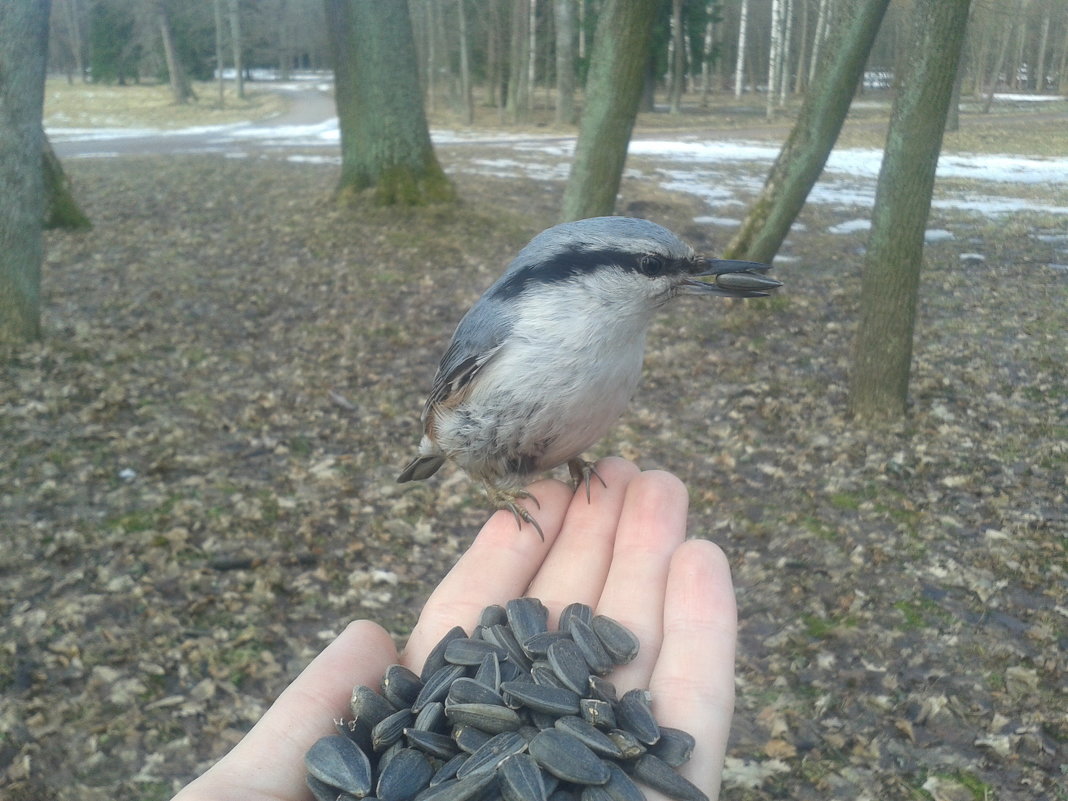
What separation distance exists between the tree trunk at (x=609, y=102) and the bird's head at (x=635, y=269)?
12.8 feet

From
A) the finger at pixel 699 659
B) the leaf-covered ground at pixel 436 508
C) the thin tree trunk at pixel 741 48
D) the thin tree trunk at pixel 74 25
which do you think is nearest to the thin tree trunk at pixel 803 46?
the thin tree trunk at pixel 741 48

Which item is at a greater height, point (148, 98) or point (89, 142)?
point (148, 98)

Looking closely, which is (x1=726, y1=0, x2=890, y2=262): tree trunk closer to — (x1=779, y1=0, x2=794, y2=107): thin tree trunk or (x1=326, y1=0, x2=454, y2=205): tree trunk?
(x1=326, y1=0, x2=454, y2=205): tree trunk

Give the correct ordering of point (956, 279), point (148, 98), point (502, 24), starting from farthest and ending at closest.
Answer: point (148, 98) < point (502, 24) < point (956, 279)

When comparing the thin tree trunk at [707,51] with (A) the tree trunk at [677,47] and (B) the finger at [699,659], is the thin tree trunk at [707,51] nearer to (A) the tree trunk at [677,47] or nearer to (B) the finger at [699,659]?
(A) the tree trunk at [677,47]

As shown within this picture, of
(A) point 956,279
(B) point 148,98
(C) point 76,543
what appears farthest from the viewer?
(B) point 148,98

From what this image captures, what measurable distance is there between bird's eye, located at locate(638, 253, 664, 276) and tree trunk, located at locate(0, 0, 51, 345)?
17.1 feet

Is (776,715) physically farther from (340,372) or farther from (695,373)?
(340,372)

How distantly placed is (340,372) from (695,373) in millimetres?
2576

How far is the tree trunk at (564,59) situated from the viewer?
18.2 metres

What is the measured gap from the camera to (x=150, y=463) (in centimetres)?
450

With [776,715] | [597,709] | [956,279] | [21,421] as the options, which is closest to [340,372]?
[21,421]

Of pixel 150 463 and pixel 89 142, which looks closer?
pixel 150 463

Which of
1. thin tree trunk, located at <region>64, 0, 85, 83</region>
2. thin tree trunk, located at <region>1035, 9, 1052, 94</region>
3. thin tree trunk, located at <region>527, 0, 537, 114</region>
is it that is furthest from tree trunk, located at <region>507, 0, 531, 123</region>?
thin tree trunk, located at <region>64, 0, 85, 83</region>
